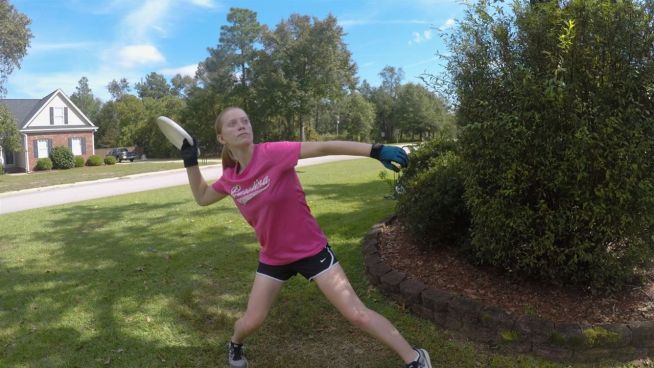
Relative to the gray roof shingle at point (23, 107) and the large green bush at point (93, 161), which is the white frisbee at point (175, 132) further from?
the gray roof shingle at point (23, 107)

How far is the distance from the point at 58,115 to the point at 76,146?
110 inches

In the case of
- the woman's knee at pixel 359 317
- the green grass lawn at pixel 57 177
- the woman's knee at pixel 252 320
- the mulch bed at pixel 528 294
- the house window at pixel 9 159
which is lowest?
the green grass lawn at pixel 57 177

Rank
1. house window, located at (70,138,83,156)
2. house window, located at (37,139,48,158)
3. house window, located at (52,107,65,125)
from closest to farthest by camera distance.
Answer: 1. house window, located at (37,139,48,158)
2. house window, located at (52,107,65,125)
3. house window, located at (70,138,83,156)

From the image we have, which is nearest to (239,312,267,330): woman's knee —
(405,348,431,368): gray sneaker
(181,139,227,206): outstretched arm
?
(181,139,227,206): outstretched arm

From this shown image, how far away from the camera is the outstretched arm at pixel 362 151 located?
8.98ft

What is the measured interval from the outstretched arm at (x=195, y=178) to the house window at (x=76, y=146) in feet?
131

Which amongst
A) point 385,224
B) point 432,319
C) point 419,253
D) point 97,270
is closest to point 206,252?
point 97,270

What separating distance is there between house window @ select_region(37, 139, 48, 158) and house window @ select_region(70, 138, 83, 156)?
74.2 inches

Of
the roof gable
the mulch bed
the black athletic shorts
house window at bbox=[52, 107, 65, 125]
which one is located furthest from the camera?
house window at bbox=[52, 107, 65, 125]

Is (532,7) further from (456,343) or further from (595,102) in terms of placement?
(456,343)

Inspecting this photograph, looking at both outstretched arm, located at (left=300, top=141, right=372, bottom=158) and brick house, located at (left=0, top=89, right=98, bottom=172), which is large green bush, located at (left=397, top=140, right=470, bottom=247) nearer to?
outstretched arm, located at (left=300, top=141, right=372, bottom=158)

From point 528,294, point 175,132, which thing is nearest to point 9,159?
point 175,132

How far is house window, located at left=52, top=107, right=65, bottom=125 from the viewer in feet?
→ 125

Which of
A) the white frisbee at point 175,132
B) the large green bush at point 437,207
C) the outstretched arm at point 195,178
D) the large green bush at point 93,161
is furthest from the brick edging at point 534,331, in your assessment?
the large green bush at point 93,161
